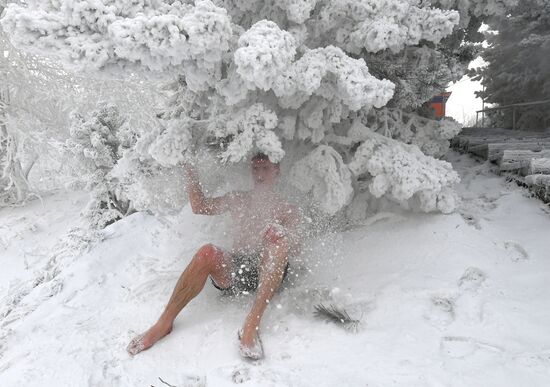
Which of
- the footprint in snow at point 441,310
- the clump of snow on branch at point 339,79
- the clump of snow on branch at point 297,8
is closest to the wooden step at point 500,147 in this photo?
the footprint in snow at point 441,310

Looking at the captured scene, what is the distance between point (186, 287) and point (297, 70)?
4.72 ft

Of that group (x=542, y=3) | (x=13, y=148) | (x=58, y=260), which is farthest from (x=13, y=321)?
(x=542, y=3)

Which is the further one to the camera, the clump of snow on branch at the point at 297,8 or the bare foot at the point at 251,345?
the clump of snow on branch at the point at 297,8

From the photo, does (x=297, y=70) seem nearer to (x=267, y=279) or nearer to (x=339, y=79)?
(x=339, y=79)

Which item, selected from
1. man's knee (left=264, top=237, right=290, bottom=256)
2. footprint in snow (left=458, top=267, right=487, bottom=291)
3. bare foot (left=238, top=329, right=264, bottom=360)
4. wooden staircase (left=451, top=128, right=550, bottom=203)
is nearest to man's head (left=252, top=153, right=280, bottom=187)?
man's knee (left=264, top=237, right=290, bottom=256)

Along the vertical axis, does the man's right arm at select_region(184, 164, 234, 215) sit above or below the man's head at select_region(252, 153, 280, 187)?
below

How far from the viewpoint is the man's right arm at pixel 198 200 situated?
9.75ft

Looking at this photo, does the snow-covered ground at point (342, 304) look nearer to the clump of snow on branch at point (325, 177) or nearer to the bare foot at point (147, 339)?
the bare foot at point (147, 339)

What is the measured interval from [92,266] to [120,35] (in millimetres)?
2349

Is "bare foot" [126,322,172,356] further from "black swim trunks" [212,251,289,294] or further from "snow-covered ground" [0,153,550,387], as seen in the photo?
"black swim trunks" [212,251,289,294]

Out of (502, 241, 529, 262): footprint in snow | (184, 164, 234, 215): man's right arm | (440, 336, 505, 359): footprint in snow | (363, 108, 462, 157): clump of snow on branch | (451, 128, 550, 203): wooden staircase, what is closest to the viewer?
(440, 336, 505, 359): footprint in snow

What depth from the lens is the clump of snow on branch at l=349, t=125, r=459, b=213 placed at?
3.00m

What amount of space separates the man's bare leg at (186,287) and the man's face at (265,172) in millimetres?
573

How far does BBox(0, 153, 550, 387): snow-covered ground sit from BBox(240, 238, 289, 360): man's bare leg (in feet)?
0.48
